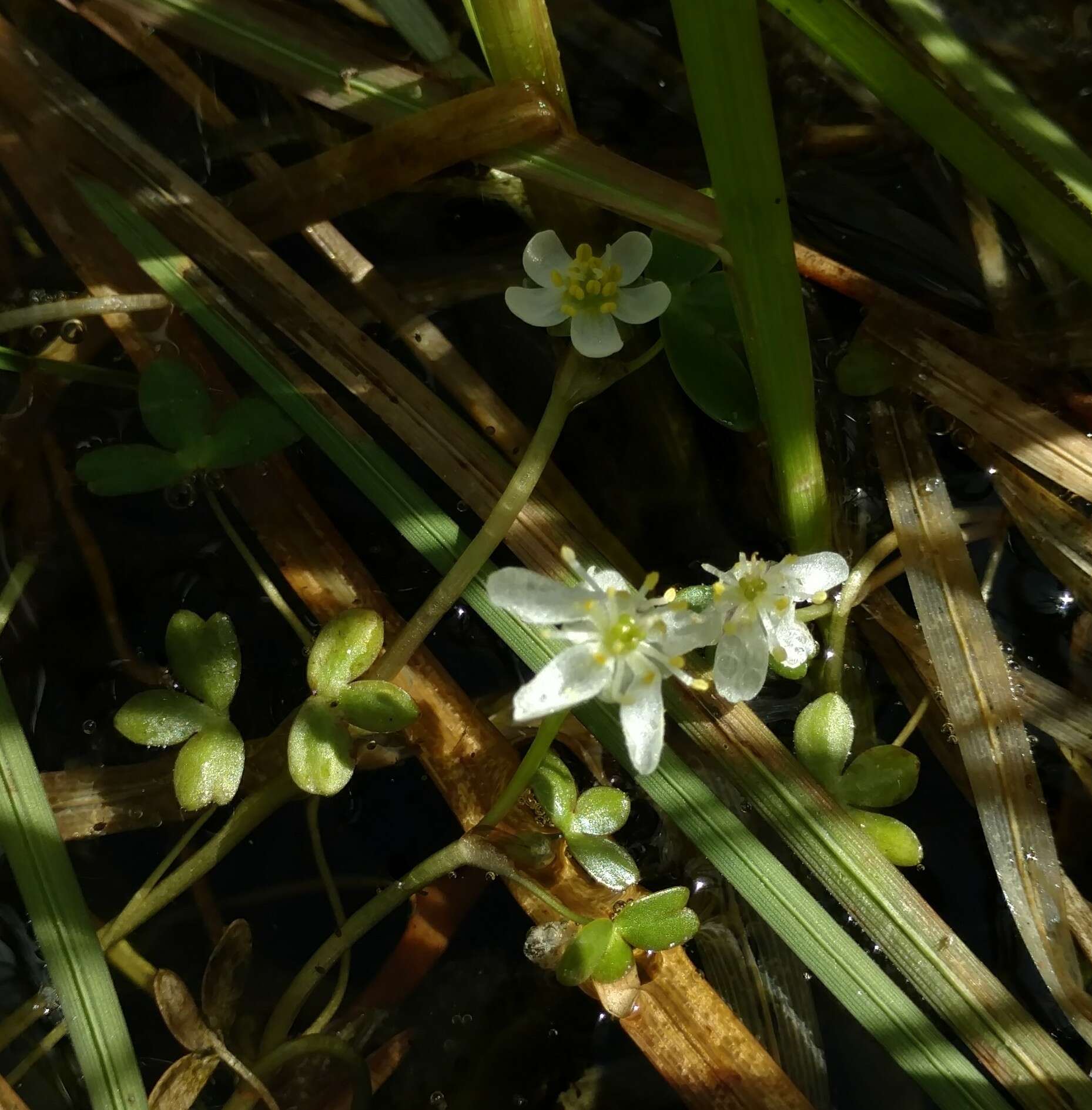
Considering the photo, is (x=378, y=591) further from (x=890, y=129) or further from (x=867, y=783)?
(x=890, y=129)

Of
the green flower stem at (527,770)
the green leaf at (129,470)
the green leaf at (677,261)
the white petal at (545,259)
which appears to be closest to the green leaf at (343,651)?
the green flower stem at (527,770)

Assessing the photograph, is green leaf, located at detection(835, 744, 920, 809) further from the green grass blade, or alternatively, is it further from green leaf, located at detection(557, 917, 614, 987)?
green leaf, located at detection(557, 917, 614, 987)

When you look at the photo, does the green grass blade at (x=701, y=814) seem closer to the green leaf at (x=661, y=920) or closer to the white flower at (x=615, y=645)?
the green leaf at (x=661, y=920)

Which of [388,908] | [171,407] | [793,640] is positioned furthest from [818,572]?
[171,407]

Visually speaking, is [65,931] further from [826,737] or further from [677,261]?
[677,261]

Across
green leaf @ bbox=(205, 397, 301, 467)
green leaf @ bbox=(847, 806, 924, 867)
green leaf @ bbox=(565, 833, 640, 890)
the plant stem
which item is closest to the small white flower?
the plant stem

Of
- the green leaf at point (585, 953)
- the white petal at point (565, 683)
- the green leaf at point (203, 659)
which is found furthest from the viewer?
the green leaf at point (203, 659)

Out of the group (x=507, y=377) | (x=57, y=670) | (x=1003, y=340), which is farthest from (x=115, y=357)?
(x=1003, y=340)
